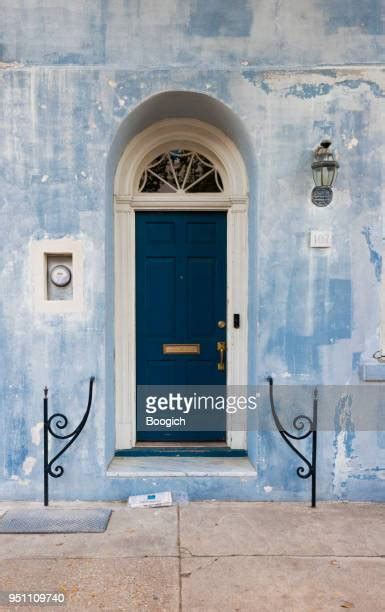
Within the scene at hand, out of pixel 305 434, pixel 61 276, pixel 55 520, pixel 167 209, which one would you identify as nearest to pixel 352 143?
pixel 167 209

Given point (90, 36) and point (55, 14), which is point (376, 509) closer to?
point (90, 36)

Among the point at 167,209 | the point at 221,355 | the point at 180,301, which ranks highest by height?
the point at 167,209

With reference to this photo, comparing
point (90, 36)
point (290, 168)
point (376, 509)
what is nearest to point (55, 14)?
point (90, 36)

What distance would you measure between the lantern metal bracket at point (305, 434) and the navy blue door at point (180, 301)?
2.45 feet

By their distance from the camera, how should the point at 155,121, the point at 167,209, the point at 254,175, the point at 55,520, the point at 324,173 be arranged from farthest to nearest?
the point at 167,209, the point at 155,121, the point at 254,175, the point at 324,173, the point at 55,520

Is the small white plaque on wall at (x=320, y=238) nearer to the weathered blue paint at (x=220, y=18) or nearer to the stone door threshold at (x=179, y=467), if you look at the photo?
the weathered blue paint at (x=220, y=18)

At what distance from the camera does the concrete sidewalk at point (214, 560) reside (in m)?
2.77

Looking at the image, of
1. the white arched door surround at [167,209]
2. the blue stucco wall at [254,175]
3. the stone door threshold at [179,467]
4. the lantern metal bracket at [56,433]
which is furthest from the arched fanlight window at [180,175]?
the stone door threshold at [179,467]

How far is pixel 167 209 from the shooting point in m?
4.49

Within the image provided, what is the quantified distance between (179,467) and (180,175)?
2.76 meters

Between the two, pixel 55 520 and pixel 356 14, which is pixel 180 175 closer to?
Answer: pixel 356 14

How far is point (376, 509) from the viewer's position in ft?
12.8

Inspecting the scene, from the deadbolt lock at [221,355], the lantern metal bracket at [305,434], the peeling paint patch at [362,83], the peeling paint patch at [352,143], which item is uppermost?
the peeling paint patch at [362,83]

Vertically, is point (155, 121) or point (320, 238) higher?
point (155, 121)
